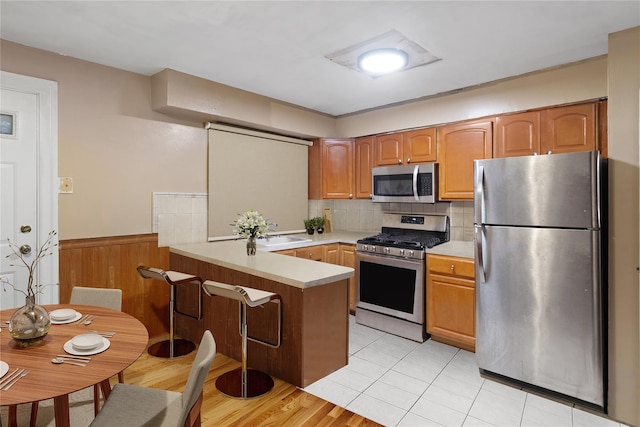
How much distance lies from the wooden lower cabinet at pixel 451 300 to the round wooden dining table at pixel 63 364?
245cm

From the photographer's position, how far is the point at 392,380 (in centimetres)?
262

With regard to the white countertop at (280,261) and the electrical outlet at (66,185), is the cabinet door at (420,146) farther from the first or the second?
the electrical outlet at (66,185)

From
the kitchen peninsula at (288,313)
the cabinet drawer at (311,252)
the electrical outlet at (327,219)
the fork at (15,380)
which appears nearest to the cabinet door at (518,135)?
the kitchen peninsula at (288,313)

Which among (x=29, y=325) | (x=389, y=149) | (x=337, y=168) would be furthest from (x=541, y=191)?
(x=29, y=325)

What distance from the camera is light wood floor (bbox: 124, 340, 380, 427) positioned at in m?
2.04

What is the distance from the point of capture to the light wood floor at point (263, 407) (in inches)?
80.4

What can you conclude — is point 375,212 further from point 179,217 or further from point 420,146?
point 179,217

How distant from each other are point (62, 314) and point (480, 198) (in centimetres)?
275

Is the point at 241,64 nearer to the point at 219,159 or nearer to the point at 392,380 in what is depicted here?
the point at 219,159

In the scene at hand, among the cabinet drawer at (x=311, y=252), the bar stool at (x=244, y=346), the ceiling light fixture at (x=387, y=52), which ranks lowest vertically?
the bar stool at (x=244, y=346)

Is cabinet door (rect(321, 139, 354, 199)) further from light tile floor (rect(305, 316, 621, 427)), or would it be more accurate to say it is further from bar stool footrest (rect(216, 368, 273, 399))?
bar stool footrest (rect(216, 368, 273, 399))

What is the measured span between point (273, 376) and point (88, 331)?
127 centimetres

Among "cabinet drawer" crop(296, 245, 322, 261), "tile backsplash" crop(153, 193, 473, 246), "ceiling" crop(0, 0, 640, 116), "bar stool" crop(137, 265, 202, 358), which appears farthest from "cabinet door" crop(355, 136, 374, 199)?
"bar stool" crop(137, 265, 202, 358)

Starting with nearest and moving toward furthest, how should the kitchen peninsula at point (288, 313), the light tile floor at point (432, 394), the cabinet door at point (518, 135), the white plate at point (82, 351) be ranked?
the white plate at point (82, 351) < the light tile floor at point (432, 394) < the kitchen peninsula at point (288, 313) < the cabinet door at point (518, 135)
